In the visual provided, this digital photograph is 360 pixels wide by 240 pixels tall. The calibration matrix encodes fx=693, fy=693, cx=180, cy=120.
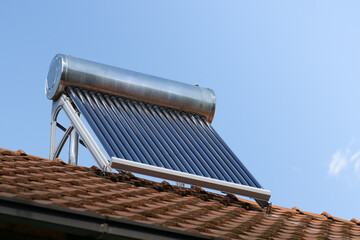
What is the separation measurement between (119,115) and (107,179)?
1.39 metres

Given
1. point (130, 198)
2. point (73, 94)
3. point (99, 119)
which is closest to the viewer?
point (130, 198)

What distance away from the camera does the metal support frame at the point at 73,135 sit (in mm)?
7473

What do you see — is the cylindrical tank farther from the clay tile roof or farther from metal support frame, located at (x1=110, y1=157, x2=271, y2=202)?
metal support frame, located at (x1=110, y1=157, x2=271, y2=202)

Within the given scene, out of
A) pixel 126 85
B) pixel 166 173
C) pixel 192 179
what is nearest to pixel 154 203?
pixel 166 173

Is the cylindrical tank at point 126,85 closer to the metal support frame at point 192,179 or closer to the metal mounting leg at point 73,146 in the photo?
the metal mounting leg at point 73,146

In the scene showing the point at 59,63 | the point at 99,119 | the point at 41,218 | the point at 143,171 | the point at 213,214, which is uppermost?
the point at 59,63

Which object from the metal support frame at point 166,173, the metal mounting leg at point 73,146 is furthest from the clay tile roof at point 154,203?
the metal mounting leg at point 73,146

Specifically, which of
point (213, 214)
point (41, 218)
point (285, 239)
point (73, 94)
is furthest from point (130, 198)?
point (73, 94)

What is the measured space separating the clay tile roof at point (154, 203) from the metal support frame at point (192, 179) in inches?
6.3

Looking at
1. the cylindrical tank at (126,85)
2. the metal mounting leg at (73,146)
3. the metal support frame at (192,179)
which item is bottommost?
the metal support frame at (192,179)

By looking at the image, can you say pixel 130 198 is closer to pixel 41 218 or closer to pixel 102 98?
pixel 41 218

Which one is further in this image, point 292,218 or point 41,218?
point 292,218

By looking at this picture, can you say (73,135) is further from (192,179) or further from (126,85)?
(192,179)

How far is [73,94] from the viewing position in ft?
28.2
